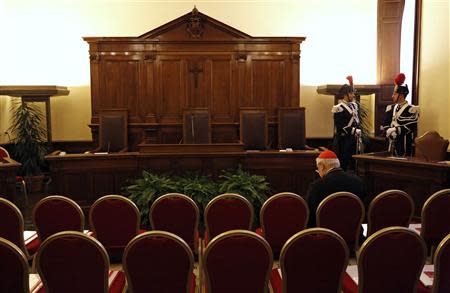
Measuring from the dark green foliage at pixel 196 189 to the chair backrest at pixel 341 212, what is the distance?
2125 mm

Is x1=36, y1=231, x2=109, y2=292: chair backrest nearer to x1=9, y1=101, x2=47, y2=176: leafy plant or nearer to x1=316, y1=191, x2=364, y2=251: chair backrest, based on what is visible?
x1=316, y1=191, x2=364, y2=251: chair backrest

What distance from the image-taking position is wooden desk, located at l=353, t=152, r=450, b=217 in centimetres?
492

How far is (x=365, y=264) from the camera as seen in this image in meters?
2.36

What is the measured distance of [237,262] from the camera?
230 cm

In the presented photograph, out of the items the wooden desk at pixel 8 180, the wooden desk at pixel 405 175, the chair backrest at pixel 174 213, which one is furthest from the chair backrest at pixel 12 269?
the wooden desk at pixel 405 175

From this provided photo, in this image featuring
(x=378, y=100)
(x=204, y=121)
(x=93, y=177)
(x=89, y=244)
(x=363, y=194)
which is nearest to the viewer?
(x=89, y=244)

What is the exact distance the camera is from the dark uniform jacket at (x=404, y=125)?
6500 millimetres

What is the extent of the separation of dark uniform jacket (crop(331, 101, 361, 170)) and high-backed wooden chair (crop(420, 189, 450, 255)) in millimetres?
4365

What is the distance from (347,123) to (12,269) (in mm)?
6425

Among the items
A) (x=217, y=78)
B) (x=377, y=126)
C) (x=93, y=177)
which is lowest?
(x=93, y=177)

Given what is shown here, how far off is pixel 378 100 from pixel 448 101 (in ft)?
7.49

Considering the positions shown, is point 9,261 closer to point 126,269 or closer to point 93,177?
point 126,269

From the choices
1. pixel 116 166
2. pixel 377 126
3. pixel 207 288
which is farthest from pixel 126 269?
pixel 377 126

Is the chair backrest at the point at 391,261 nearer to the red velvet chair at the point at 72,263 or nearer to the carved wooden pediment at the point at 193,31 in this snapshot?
the red velvet chair at the point at 72,263
